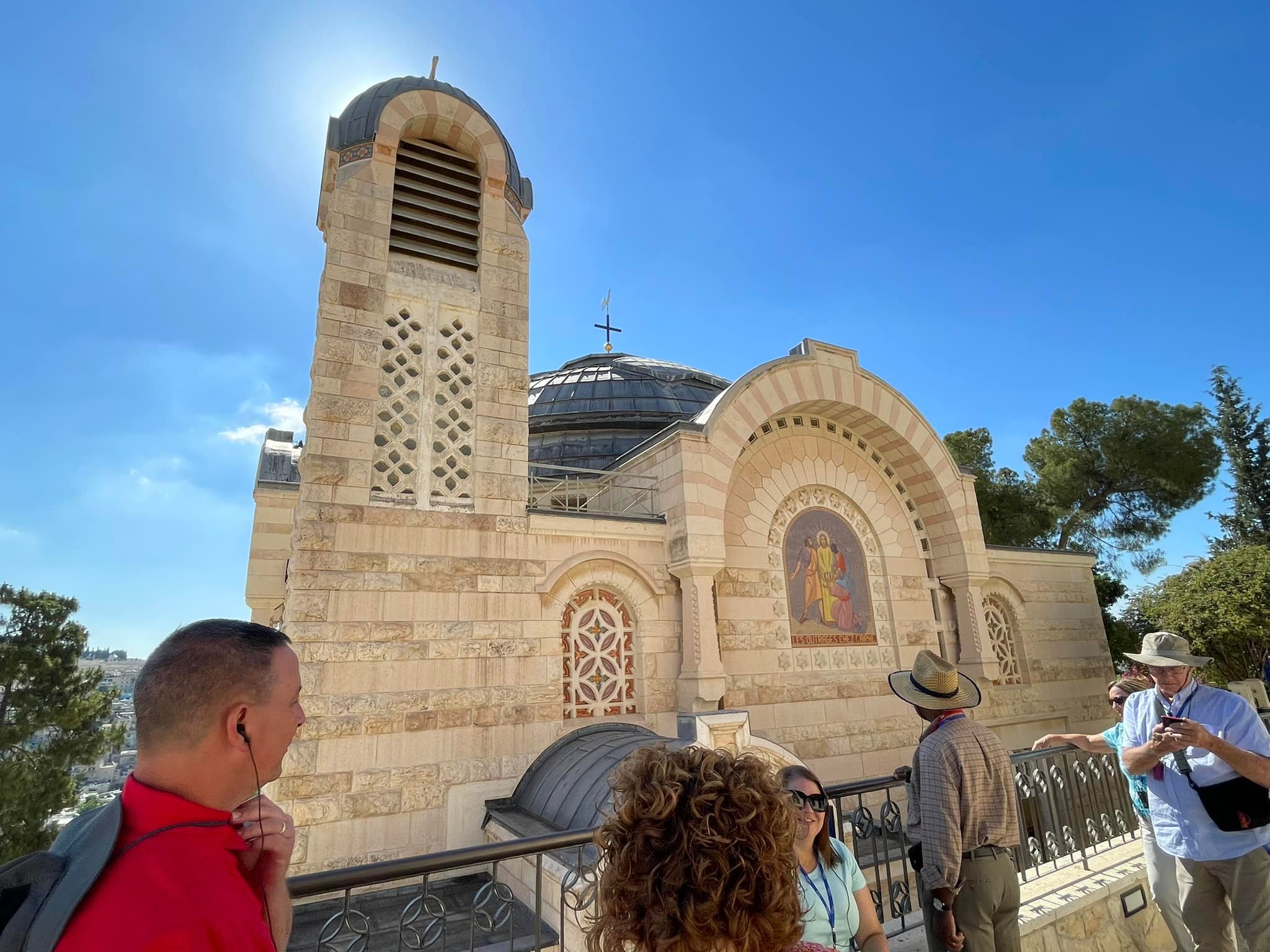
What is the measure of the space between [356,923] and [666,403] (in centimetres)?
1461

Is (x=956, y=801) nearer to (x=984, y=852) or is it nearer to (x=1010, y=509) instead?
(x=984, y=852)

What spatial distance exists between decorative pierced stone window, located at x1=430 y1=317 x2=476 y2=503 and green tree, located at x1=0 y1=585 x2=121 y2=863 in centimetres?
2063

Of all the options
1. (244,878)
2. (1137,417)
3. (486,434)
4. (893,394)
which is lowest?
(244,878)

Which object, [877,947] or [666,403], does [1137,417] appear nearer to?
[666,403]

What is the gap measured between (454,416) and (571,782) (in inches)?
179

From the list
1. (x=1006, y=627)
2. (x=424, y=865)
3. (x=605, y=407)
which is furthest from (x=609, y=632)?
(x=605, y=407)

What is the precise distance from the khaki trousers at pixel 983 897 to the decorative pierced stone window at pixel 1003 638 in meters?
9.98

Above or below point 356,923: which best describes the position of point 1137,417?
above

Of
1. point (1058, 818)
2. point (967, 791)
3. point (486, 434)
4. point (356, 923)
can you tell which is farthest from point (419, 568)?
point (1058, 818)

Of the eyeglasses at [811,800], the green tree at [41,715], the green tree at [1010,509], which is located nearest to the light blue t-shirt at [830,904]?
the eyeglasses at [811,800]

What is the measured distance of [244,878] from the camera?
140 cm

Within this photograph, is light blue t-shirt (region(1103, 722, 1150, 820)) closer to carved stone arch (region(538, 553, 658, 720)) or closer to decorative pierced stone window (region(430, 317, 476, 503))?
carved stone arch (region(538, 553, 658, 720))

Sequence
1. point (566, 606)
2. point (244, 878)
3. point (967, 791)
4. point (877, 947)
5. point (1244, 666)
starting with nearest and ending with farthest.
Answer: point (244, 878)
point (877, 947)
point (967, 791)
point (566, 606)
point (1244, 666)

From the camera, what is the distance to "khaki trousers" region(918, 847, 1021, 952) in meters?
3.15
